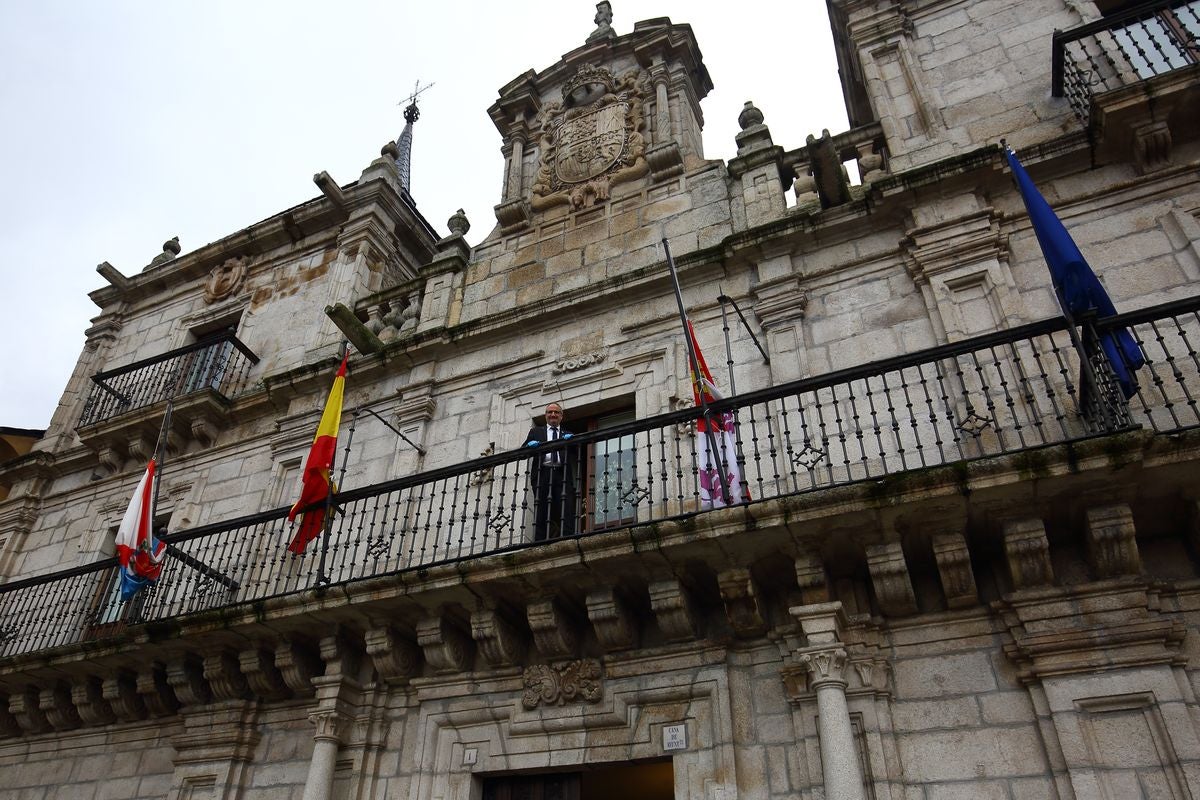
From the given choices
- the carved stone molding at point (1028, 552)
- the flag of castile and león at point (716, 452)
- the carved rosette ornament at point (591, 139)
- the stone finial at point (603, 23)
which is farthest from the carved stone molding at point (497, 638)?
the stone finial at point (603, 23)

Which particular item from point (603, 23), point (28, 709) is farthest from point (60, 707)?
point (603, 23)

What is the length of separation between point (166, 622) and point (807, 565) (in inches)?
224

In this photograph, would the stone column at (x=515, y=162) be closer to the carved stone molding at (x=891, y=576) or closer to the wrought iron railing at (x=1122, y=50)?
the wrought iron railing at (x=1122, y=50)

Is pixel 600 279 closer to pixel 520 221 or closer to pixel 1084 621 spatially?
pixel 520 221

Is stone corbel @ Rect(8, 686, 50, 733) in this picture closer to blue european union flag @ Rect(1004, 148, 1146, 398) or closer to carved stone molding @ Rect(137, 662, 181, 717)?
carved stone molding @ Rect(137, 662, 181, 717)

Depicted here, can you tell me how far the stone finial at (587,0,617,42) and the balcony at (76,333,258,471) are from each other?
257 inches

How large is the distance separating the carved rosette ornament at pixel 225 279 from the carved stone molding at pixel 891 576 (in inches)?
436

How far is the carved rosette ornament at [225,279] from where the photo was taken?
13.0m

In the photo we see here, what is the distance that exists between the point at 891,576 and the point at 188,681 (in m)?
6.38

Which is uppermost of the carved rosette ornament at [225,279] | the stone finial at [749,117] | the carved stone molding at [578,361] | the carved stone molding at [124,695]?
the carved rosette ornament at [225,279]

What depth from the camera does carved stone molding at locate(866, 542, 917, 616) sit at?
535 cm

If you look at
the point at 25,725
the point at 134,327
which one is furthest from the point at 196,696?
the point at 134,327

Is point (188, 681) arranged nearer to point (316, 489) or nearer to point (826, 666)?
point (316, 489)

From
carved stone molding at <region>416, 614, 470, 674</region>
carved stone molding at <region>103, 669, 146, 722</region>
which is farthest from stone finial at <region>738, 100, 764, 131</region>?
carved stone molding at <region>103, 669, 146, 722</region>
